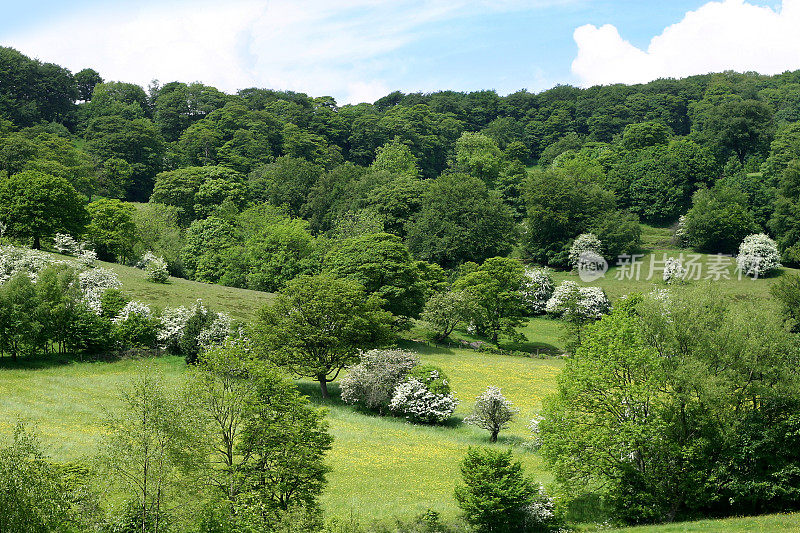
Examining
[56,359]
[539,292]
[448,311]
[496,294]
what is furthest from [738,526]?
[539,292]

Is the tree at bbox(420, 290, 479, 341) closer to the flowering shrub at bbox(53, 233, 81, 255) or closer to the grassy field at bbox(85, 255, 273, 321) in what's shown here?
the grassy field at bbox(85, 255, 273, 321)

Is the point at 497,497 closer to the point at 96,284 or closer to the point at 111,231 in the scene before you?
the point at 96,284

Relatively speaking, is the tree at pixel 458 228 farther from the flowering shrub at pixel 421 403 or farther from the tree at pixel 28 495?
the tree at pixel 28 495

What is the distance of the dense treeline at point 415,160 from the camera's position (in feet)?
302

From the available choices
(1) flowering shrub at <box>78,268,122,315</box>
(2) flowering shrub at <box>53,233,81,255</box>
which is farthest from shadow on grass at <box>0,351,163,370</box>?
(2) flowering shrub at <box>53,233,81,255</box>

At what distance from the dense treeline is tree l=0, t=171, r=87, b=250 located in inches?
10.1

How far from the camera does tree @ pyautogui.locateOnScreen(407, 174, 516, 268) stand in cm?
8875

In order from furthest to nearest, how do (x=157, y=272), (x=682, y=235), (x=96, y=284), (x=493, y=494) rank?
(x=682, y=235) < (x=157, y=272) < (x=96, y=284) < (x=493, y=494)

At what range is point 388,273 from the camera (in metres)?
66.8

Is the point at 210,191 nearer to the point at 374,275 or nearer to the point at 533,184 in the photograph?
the point at 374,275

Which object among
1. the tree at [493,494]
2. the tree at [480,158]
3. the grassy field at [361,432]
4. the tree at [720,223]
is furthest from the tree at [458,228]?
the tree at [493,494]

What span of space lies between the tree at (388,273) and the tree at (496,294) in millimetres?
6485

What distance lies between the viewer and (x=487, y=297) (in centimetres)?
6969

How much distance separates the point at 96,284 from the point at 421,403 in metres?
34.7
